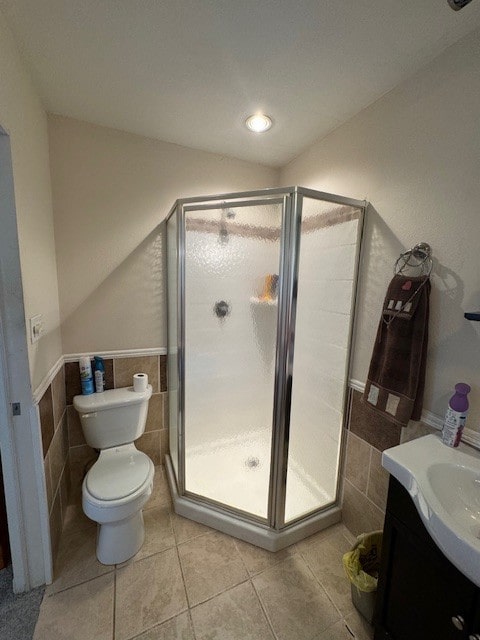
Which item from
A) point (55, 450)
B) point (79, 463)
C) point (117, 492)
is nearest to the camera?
point (117, 492)

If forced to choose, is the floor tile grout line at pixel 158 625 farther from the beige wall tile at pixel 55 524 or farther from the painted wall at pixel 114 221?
the painted wall at pixel 114 221

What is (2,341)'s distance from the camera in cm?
107

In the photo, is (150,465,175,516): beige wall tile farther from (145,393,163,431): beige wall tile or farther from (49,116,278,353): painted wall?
(49,116,278,353): painted wall

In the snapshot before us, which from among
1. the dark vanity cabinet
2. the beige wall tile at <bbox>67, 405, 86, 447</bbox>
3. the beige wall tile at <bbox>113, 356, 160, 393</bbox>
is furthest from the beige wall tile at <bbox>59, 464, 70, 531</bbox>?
the dark vanity cabinet

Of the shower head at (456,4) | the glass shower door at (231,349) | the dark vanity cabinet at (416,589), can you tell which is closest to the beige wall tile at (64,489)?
the glass shower door at (231,349)

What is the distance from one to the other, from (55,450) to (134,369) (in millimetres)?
610

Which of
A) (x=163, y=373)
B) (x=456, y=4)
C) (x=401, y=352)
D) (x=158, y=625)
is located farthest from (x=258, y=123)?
(x=158, y=625)

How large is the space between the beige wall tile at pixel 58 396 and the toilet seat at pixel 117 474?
0.34m

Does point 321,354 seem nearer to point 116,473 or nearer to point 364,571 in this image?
point 364,571

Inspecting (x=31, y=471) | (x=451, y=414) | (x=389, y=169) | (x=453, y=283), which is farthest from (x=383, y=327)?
(x=31, y=471)

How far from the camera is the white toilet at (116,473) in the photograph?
132cm

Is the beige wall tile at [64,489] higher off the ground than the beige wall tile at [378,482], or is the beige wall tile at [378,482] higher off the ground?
the beige wall tile at [378,482]

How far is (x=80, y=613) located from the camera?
1.16 meters

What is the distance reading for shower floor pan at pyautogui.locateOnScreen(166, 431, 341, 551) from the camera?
1.52 meters
